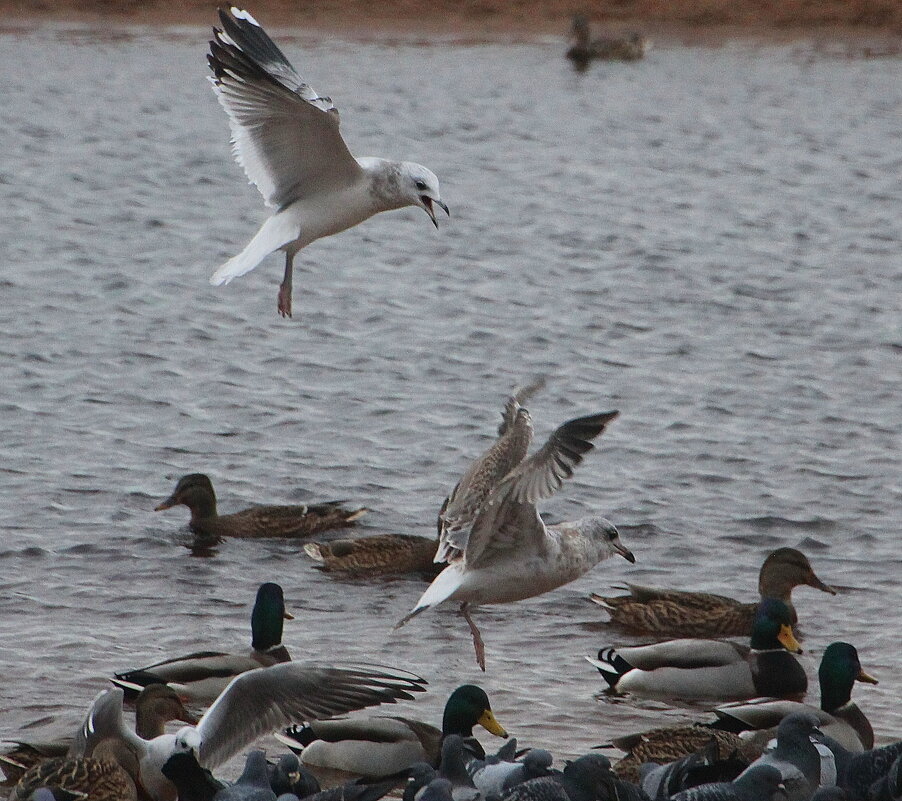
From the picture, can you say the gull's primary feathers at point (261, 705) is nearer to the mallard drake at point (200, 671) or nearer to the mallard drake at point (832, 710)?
the mallard drake at point (200, 671)

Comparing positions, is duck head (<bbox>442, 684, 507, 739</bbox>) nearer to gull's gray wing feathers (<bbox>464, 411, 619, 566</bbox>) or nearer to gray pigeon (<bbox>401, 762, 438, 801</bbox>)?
gray pigeon (<bbox>401, 762, 438, 801</bbox>)

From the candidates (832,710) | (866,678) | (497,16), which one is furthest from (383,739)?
(497,16)

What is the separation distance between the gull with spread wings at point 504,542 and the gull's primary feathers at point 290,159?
1.39 metres

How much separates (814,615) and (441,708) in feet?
8.82

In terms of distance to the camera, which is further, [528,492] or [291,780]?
[528,492]

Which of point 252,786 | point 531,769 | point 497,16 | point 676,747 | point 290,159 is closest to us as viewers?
point 252,786

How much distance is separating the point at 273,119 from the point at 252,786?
4214 millimetres

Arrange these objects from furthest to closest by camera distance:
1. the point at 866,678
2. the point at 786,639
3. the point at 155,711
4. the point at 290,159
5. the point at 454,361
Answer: the point at 454,361 < the point at 290,159 < the point at 786,639 < the point at 866,678 < the point at 155,711

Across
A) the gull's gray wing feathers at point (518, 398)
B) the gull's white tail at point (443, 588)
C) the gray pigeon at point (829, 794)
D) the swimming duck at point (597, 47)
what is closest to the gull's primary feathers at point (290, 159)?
the gull's gray wing feathers at point (518, 398)

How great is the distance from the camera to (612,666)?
8.80 m

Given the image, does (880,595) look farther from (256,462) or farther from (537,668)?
(256,462)

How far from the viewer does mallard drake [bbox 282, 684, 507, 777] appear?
7688 millimetres

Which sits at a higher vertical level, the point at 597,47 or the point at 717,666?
the point at 597,47

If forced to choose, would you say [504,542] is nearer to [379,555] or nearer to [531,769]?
[379,555]
